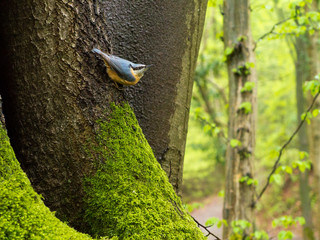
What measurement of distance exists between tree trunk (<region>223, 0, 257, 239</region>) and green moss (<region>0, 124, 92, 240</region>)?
2656 millimetres

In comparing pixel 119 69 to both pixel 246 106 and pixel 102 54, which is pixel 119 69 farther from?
pixel 246 106

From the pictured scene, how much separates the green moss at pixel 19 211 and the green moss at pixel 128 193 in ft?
0.51

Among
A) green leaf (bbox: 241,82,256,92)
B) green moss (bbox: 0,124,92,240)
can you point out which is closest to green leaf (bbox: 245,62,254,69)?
green leaf (bbox: 241,82,256,92)

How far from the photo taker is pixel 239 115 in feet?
11.9

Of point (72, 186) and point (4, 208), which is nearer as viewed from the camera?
point (4, 208)

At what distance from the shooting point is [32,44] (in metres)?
1.37

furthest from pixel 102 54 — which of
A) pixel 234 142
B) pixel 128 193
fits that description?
pixel 234 142

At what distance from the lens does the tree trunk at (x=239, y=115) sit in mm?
3549

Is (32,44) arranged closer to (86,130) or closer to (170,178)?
(86,130)

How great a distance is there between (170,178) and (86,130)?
0.61 meters

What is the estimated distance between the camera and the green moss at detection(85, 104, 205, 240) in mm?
1291

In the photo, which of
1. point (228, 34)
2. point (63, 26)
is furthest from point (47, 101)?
point (228, 34)

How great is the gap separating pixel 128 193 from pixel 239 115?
2523 mm

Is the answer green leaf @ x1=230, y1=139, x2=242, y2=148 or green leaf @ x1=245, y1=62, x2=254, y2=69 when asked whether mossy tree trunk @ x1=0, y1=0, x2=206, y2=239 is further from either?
green leaf @ x1=245, y1=62, x2=254, y2=69
